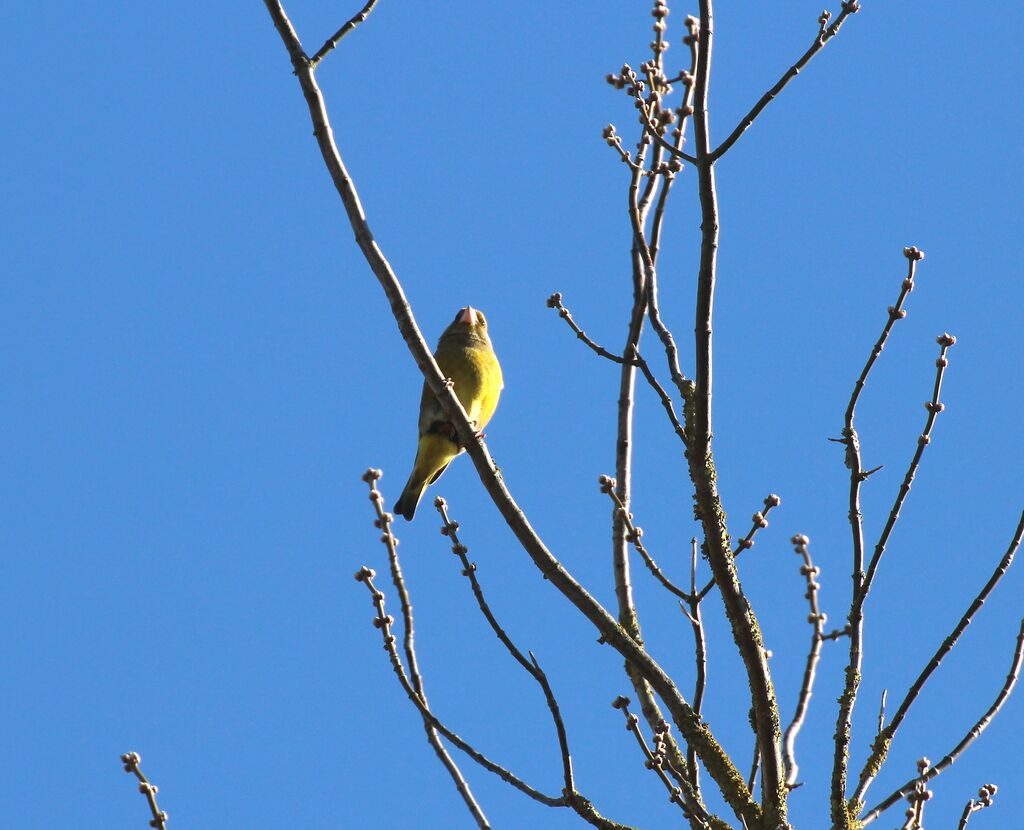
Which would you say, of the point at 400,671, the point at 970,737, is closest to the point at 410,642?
the point at 400,671

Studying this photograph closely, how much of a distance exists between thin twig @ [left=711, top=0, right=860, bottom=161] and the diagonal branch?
0.85 metres

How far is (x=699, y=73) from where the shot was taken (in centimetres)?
278

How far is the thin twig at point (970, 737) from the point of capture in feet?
9.61

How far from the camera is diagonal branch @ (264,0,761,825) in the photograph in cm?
298

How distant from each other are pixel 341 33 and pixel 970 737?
7.69 feet

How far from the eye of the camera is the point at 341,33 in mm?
3158

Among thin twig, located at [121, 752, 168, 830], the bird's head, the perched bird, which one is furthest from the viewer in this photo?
the bird's head

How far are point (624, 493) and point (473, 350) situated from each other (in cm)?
281

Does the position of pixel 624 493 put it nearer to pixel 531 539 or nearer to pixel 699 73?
pixel 531 539

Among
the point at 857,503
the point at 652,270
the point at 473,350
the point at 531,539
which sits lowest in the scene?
the point at 857,503

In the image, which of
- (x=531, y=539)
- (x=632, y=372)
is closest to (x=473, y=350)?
(x=632, y=372)

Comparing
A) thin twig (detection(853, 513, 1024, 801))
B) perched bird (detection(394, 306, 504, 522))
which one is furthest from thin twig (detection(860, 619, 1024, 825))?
perched bird (detection(394, 306, 504, 522))

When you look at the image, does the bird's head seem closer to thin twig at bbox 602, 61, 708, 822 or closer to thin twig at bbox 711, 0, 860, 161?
thin twig at bbox 602, 61, 708, 822

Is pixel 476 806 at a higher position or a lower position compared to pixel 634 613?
lower
